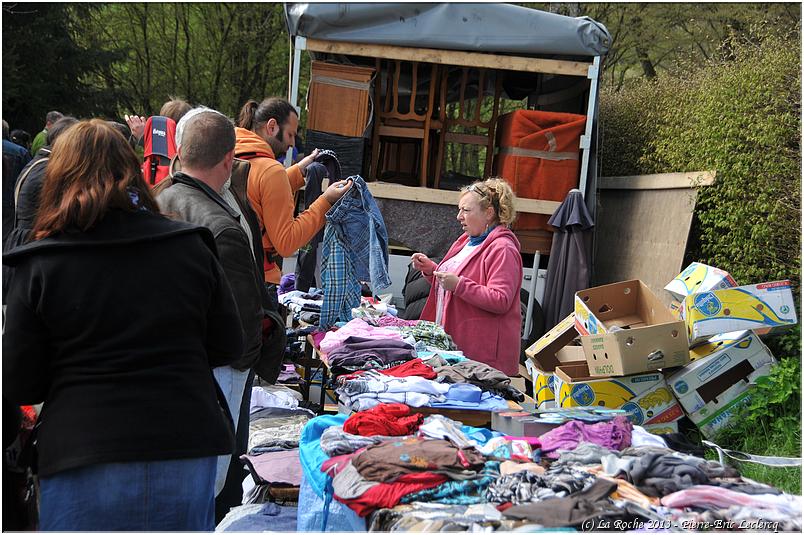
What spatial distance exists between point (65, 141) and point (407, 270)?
649 centimetres

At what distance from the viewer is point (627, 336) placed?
5508 mm

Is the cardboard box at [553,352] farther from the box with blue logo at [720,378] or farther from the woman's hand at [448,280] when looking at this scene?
the woman's hand at [448,280]

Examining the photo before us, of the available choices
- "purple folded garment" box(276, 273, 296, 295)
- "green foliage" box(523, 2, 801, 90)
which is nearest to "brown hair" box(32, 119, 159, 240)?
"purple folded garment" box(276, 273, 296, 295)

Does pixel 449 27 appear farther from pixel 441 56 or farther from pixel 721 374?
pixel 721 374

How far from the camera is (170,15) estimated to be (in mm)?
23531

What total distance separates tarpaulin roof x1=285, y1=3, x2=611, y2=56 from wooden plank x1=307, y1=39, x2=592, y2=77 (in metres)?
0.06

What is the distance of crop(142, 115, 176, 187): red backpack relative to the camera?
533 centimetres

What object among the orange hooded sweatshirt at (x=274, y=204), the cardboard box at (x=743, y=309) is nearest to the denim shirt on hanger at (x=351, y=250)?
the orange hooded sweatshirt at (x=274, y=204)

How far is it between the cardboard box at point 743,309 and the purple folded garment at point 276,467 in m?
3.05

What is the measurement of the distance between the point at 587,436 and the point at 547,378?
10.0ft

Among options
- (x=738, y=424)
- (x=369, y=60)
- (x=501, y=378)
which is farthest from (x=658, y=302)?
(x=369, y=60)

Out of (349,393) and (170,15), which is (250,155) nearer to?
(349,393)

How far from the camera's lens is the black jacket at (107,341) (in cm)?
230

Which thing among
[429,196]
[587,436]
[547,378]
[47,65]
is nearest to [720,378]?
[547,378]
